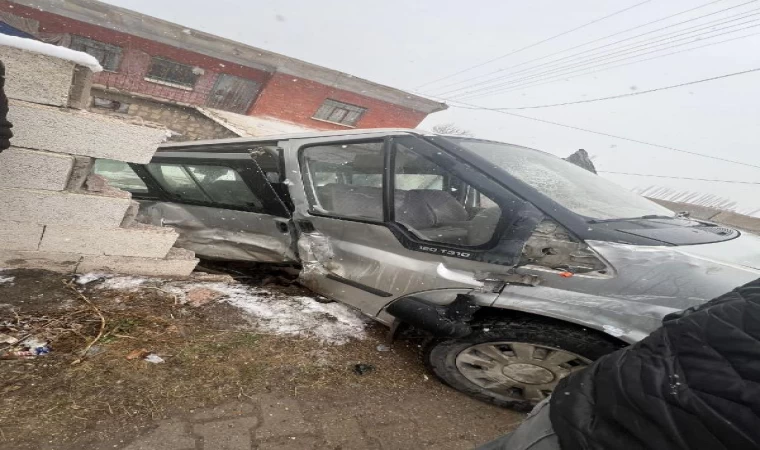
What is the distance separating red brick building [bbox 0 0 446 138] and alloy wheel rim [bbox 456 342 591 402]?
44.6ft

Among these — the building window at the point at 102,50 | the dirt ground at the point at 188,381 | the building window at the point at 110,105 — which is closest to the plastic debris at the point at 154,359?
the dirt ground at the point at 188,381

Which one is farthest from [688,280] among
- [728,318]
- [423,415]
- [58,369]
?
[58,369]

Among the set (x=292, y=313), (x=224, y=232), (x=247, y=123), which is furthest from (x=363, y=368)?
(x=247, y=123)

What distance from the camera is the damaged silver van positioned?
6.05 feet

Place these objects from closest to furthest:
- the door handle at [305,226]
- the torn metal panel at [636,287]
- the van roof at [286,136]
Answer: the torn metal panel at [636,287] < the van roof at [286,136] < the door handle at [305,226]

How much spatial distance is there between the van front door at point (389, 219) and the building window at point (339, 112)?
13.4 meters

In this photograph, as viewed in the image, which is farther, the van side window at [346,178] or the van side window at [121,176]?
the van side window at [121,176]

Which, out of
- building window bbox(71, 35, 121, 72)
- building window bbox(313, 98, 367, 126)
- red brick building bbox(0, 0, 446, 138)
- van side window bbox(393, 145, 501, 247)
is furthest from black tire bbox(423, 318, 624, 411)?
building window bbox(313, 98, 367, 126)

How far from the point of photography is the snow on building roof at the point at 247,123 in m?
12.9

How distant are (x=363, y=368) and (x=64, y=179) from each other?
2.15 meters

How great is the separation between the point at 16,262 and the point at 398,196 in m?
2.51

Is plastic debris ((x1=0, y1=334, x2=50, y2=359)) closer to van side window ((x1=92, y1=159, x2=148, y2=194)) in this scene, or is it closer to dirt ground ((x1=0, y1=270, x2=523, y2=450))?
dirt ground ((x1=0, y1=270, x2=523, y2=450))

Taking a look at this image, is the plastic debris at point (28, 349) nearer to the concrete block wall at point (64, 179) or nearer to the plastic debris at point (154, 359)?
the plastic debris at point (154, 359)

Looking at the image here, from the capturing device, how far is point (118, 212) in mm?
2680
